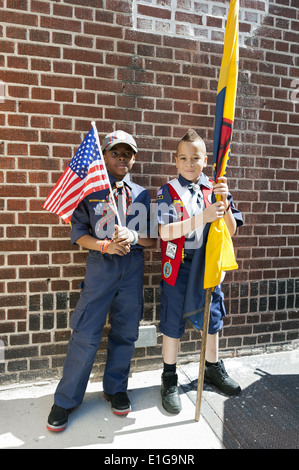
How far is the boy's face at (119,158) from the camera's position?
250cm

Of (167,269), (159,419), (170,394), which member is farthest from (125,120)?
(159,419)

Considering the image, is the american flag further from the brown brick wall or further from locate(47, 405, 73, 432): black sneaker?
locate(47, 405, 73, 432): black sneaker

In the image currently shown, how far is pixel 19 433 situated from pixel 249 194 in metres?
2.65

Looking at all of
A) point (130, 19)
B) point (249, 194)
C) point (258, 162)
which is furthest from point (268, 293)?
point (130, 19)

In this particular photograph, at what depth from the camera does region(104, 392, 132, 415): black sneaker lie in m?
2.56

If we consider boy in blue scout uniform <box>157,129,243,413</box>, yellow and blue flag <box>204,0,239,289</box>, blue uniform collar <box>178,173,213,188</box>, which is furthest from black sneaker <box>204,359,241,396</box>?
blue uniform collar <box>178,173,213,188</box>

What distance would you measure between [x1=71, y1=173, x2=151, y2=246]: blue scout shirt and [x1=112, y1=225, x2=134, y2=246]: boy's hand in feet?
0.60

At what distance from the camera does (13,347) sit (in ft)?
9.55

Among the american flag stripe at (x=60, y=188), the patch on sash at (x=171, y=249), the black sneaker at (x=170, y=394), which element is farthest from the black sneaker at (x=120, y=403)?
the american flag stripe at (x=60, y=188)

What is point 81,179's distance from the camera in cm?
240

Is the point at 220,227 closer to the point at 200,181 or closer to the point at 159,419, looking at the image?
the point at 200,181

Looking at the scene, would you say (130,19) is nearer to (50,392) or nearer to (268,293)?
(268,293)

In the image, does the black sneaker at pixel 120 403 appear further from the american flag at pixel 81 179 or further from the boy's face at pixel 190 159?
the boy's face at pixel 190 159
